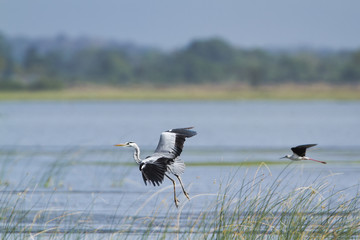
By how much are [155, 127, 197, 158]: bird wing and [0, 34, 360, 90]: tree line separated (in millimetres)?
88073

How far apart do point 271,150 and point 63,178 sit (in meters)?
9.98

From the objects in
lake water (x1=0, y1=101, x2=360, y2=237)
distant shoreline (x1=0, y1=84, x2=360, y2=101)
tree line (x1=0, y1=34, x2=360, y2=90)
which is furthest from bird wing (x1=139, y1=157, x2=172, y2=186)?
tree line (x1=0, y1=34, x2=360, y2=90)

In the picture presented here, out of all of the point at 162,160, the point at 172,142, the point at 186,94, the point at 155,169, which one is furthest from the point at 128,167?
the point at 186,94

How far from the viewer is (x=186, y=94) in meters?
89.3

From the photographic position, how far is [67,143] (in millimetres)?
25984

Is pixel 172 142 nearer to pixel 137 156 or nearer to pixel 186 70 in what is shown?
pixel 137 156

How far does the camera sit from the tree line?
108750mm

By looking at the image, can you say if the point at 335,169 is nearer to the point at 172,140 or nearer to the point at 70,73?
the point at 172,140

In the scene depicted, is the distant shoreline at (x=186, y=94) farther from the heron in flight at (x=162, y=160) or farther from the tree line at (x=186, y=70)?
the heron in flight at (x=162, y=160)

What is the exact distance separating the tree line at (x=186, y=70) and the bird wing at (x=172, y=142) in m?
88.1

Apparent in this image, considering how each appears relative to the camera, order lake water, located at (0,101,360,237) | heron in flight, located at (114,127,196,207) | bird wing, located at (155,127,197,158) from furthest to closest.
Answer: lake water, located at (0,101,360,237) < bird wing, located at (155,127,197,158) < heron in flight, located at (114,127,196,207)

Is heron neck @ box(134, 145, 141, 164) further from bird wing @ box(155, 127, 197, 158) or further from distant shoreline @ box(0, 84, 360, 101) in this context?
distant shoreline @ box(0, 84, 360, 101)

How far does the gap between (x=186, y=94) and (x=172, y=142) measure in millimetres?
82261

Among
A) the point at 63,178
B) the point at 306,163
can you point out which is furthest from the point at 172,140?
the point at 306,163
